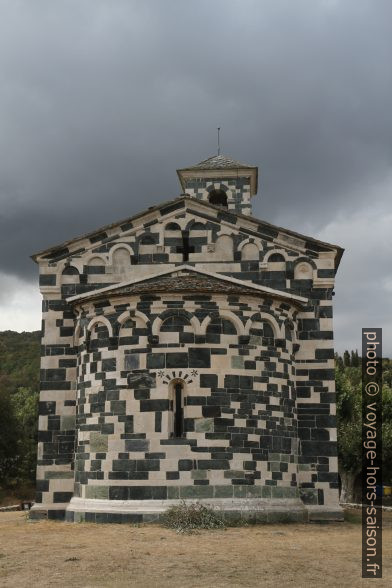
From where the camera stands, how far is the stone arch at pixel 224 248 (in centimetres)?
1878

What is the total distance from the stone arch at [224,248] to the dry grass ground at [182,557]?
7.09 m

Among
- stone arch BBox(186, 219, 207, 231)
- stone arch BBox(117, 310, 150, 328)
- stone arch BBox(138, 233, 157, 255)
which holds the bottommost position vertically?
stone arch BBox(117, 310, 150, 328)

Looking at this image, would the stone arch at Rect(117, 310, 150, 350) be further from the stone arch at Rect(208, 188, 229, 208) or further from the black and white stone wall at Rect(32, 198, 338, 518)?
the stone arch at Rect(208, 188, 229, 208)

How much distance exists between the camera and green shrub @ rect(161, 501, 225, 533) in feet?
47.0

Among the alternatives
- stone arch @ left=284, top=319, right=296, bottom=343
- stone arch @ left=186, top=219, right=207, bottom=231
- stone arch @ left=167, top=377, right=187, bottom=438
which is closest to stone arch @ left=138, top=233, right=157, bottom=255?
stone arch @ left=186, top=219, right=207, bottom=231

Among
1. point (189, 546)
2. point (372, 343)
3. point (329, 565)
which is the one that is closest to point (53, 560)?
point (189, 546)

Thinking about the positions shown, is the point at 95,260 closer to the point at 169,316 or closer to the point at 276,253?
the point at 169,316

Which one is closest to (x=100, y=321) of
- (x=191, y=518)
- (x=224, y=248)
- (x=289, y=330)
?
(x=224, y=248)

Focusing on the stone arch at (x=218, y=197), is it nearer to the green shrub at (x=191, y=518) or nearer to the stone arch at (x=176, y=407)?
the stone arch at (x=176, y=407)

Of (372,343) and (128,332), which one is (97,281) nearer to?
(128,332)

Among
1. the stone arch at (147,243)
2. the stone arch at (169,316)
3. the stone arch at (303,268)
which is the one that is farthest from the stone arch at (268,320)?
the stone arch at (147,243)

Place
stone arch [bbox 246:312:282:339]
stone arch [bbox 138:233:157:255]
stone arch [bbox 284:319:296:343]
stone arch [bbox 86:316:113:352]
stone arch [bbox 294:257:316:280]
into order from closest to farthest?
stone arch [bbox 246:312:282:339] < stone arch [bbox 86:316:113:352] < stone arch [bbox 284:319:296:343] < stone arch [bbox 294:257:316:280] < stone arch [bbox 138:233:157:255]

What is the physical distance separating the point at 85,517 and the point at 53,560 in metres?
5.38

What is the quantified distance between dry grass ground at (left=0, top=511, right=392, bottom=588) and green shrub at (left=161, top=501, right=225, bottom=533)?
31 centimetres
